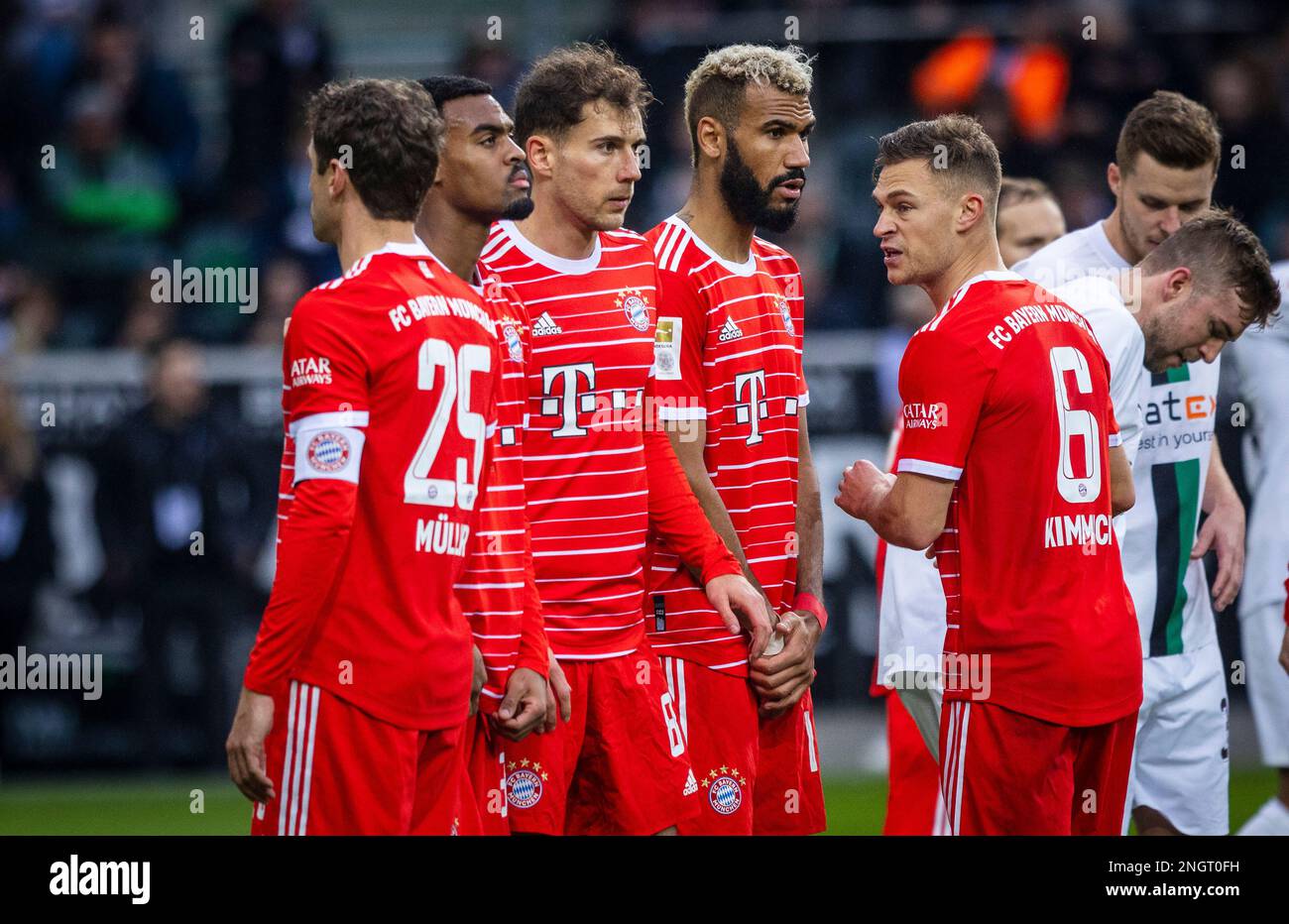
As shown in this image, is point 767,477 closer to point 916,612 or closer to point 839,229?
point 916,612

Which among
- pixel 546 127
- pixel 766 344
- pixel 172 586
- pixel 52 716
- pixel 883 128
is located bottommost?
pixel 52 716

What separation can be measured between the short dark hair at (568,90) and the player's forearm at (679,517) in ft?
2.98

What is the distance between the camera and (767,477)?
479cm

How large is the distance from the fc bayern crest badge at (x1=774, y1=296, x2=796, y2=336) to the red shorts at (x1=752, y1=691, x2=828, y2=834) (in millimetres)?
1094

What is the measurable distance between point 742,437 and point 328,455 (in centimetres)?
154

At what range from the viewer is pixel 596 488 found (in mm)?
4469

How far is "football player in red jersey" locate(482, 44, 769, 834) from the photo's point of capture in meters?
4.45

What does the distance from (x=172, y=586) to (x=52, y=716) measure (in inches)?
40.9

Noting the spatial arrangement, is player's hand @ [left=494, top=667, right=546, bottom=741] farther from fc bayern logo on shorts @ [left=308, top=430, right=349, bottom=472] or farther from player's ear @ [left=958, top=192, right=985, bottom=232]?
player's ear @ [left=958, top=192, right=985, bottom=232]

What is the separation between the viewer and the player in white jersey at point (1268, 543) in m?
5.89

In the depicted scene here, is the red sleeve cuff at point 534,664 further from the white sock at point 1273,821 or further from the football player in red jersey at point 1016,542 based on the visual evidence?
the white sock at point 1273,821
